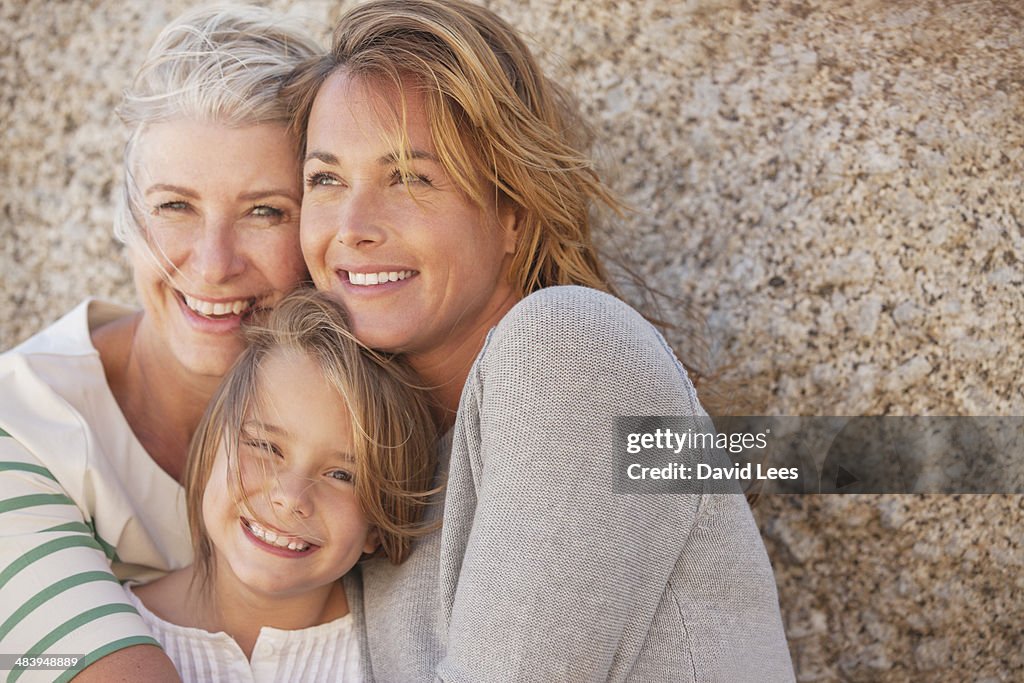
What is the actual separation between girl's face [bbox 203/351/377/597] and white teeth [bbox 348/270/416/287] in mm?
192

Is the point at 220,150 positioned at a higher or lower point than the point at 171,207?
higher

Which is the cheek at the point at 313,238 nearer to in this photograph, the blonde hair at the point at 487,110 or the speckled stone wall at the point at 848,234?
the blonde hair at the point at 487,110

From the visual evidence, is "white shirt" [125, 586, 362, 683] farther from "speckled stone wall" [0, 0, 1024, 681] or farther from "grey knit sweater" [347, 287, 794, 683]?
"speckled stone wall" [0, 0, 1024, 681]

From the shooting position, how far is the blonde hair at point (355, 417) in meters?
1.93

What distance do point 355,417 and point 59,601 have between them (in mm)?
599

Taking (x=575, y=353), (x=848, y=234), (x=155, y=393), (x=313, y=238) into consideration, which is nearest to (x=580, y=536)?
(x=575, y=353)

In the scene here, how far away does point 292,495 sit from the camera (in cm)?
188

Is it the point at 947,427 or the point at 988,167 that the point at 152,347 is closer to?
the point at 947,427

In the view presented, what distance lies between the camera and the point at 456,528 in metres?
1.74

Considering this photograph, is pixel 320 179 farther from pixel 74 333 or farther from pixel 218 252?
pixel 74 333

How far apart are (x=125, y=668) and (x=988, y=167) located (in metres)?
2.07

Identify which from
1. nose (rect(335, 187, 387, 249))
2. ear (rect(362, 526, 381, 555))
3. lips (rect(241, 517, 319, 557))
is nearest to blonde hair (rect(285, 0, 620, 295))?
nose (rect(335, 187, 387, 249))

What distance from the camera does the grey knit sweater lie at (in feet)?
5.01

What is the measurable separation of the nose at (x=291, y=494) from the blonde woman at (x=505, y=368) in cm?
24
